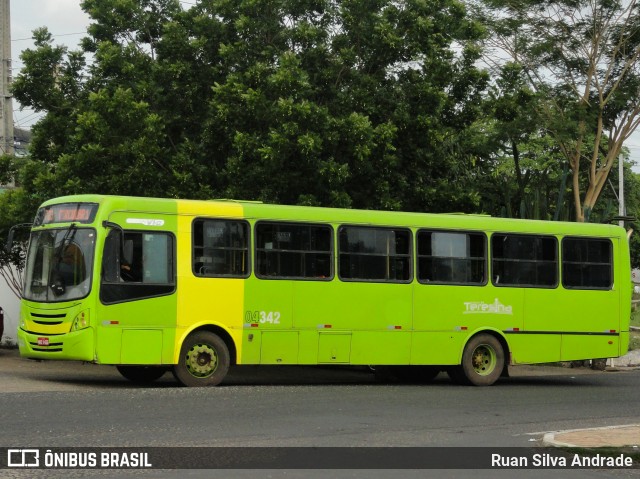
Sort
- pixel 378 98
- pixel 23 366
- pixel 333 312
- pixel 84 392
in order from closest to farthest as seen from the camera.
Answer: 1. pixel 84 392
2. pixel 333 312
3. pixel 23 366
4. pixel 378 98

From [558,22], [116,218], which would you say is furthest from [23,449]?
[558,22]

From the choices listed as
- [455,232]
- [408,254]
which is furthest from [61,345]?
[455,232]

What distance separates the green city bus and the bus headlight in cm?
3

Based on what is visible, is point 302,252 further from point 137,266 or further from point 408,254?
point 137,266

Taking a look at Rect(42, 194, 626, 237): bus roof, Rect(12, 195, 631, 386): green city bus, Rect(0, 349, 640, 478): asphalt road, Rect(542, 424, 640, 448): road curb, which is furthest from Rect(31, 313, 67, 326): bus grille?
Rect(542, 424, 640, 448): road curb

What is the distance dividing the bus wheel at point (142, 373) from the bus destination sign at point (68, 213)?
2883mm

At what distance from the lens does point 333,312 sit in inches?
764

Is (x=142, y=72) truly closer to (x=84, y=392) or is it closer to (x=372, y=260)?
(x=372, y=260)

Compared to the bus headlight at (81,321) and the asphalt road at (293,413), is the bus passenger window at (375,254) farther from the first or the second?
the bus headlight at (81,321)

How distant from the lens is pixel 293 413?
14352 millimetres

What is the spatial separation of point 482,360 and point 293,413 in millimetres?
7502

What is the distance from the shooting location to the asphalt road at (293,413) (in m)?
11.7

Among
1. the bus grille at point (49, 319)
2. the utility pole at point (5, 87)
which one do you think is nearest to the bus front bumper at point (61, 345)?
the bus grille at point (49, 319)

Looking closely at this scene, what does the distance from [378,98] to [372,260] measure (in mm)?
5004
